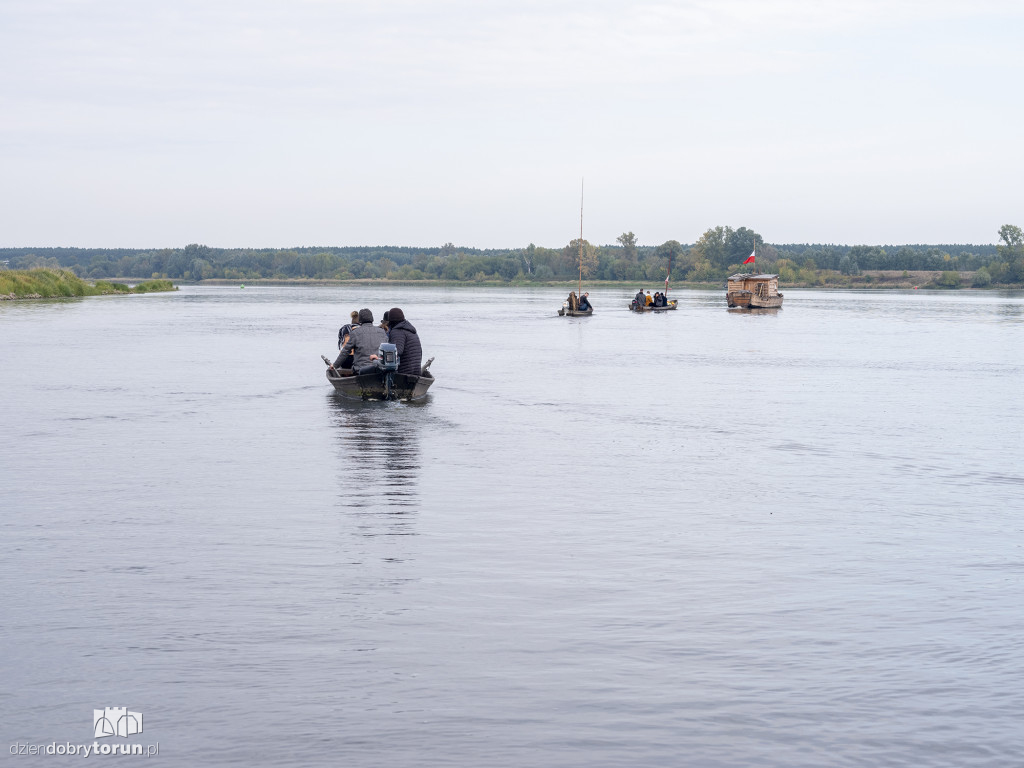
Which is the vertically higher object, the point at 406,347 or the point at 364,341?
the point at 364,341

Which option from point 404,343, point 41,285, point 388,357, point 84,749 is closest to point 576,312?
point 404,343

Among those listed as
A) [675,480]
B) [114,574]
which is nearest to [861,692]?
[114,574]

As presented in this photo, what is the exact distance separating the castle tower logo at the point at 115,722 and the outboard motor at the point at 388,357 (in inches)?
665

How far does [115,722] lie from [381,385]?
59.9 ft

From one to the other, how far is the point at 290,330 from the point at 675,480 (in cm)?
4834

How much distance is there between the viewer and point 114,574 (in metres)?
10.4

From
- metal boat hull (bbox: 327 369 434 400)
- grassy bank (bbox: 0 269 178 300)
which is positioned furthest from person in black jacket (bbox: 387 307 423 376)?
grassy bank (bbox: 0 269 178 300)

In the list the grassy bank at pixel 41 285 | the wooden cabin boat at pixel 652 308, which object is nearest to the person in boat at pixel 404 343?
the wooden cabin boat at pixel 652 308

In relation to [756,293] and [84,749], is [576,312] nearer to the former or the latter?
[756,293]

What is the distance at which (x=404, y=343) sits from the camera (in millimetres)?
24812

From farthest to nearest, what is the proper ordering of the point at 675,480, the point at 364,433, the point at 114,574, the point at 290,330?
the point at 290,330 → the point at 364,433 → the point at 675,480 → the point at 114,574

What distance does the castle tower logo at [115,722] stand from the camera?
6.78 meters

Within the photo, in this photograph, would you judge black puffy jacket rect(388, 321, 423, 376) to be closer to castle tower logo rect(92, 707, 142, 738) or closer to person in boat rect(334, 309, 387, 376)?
person in boat rect(334, 309, 387, 376)

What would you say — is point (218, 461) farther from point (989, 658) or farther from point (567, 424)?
point (989, 658)
